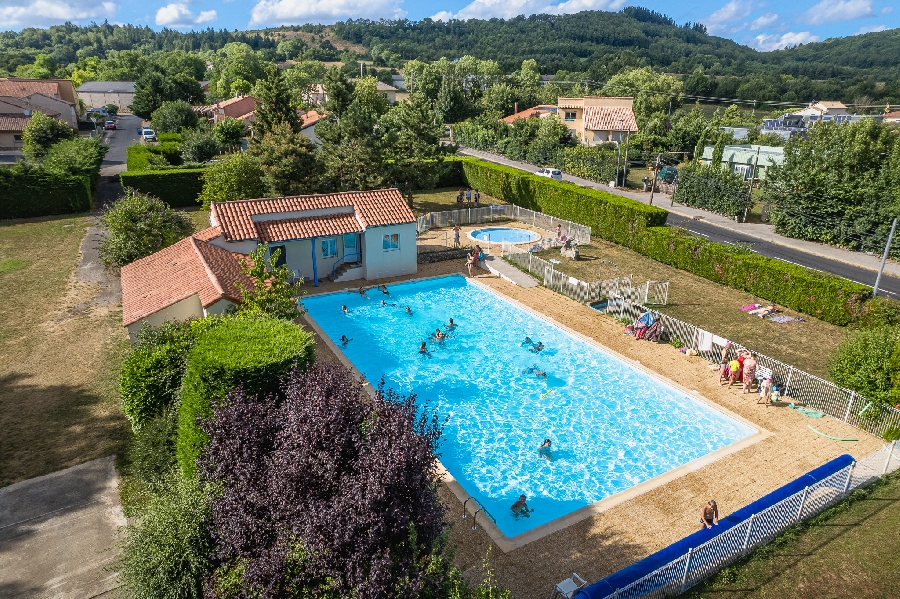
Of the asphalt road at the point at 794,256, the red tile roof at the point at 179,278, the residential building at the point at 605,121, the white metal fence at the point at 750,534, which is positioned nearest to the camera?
the white metal fence at the point at 750,534

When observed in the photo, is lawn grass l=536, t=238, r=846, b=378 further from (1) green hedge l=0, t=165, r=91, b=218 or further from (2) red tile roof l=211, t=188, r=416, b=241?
(1) green hedge l=0, t=165, r=91, b=218

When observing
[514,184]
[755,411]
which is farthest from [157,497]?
[514,184]

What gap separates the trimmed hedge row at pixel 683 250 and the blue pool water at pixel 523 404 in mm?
10359

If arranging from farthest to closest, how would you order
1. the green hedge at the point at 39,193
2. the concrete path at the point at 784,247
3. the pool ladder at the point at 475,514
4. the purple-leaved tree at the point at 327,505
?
the green hedge at the point at 39,193
the concrete path at the point at 784,247
the pool ladder at the point at 475,514
the purple-leaved tree at the point at 327,505

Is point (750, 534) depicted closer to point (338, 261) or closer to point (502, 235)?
point (338, 261)

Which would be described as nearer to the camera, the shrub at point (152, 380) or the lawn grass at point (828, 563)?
the lawn grass at point (828, 563)

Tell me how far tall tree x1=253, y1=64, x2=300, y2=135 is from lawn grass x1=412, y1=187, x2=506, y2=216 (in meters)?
10.8

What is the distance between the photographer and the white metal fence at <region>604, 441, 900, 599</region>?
10906mm

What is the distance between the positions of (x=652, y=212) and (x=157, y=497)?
1197 inches

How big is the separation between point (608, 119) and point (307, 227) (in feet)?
179

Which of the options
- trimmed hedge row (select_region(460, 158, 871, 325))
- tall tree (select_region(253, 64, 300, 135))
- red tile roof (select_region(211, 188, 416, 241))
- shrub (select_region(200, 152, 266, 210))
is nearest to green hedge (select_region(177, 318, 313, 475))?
red tile roof (select_region(211, 188, 416, 241))

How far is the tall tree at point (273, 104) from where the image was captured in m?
39.1

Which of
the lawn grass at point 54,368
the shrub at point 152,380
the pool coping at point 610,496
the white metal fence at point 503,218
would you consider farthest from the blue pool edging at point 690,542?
the white metal fence at point 503,218

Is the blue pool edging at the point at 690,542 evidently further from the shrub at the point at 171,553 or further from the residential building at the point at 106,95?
the residential building at the point at 106,95
